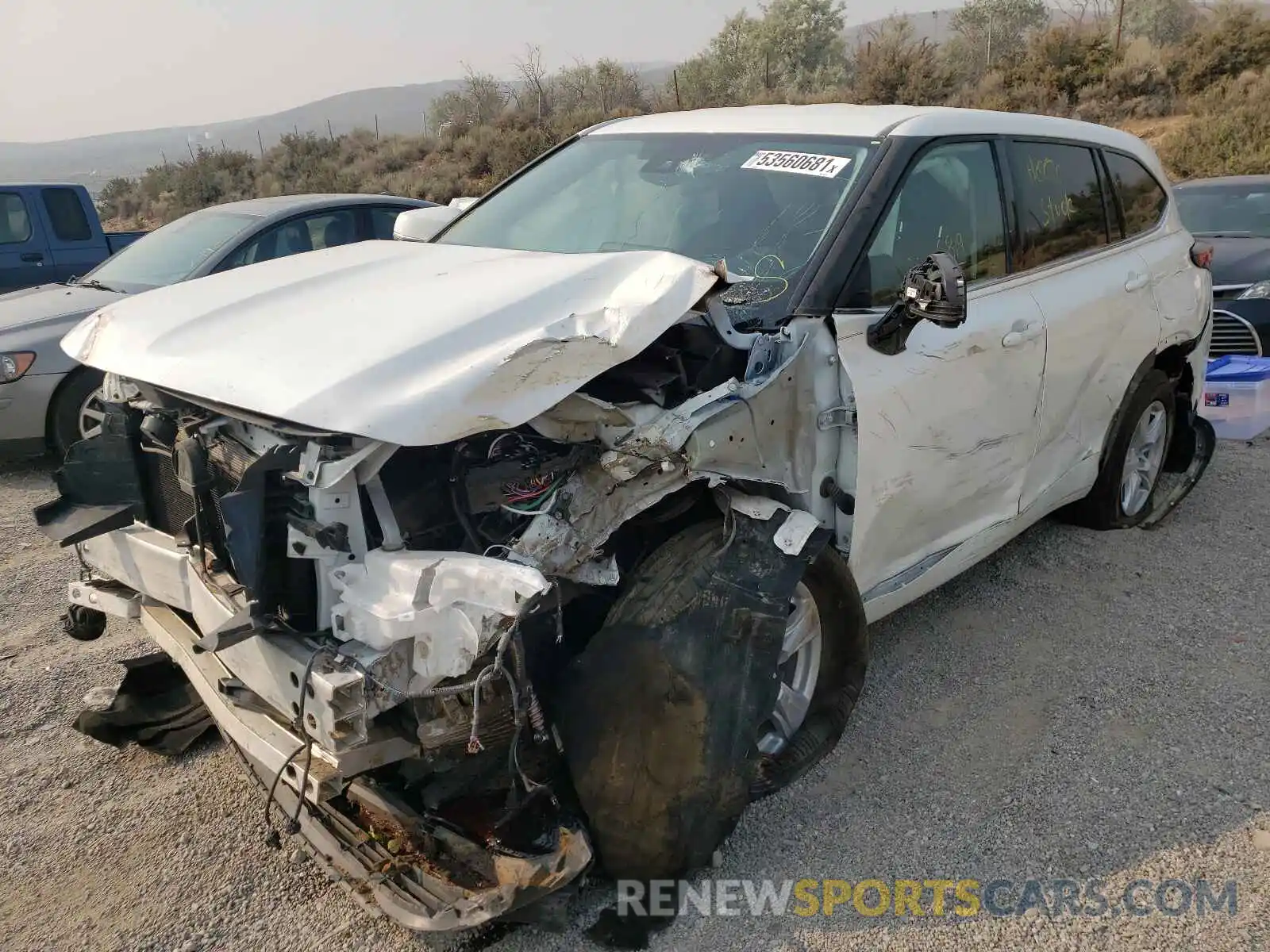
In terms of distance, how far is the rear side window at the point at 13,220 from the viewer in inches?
340

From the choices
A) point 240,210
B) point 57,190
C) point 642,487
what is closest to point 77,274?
point 57,190

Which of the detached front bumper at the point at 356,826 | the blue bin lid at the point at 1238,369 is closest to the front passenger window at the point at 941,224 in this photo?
the detached front bumper at the point at 356,826

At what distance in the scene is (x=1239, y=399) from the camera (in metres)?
6.17

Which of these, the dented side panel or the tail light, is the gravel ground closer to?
the dented side panel

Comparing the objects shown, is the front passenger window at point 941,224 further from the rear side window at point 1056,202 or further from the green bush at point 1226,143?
the green bush at point 1226,143

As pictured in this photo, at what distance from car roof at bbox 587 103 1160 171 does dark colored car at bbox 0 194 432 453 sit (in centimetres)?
318

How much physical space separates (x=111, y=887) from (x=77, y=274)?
793 centimetres

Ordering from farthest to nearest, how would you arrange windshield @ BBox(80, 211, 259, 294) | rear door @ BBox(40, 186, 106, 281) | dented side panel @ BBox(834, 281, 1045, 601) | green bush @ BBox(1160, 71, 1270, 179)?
green bush @ BBox(1160, 71, 1270, 179), rear door @ BBox(40, 186, 106, 281), windshield @ BBox(80, 211, 259, 294), dented side panel @ BBox(834, 281, 1045, 601)

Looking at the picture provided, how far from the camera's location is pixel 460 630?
205cm

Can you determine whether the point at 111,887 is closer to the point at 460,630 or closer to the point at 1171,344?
the point at 460,630

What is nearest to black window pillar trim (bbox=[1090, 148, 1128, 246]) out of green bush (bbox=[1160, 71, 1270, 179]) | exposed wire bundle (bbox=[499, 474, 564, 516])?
exposed wire bundle (bbox=[499, 474, 564, 516])

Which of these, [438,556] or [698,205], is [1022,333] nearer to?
[698,205]

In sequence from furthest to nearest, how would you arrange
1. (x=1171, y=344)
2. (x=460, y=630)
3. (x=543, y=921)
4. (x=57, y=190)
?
(x=57, y=190) → (x=1171, y=344) → (x=543, y=921) → (x=460, y=630)

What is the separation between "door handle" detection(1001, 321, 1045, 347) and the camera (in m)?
3.35
